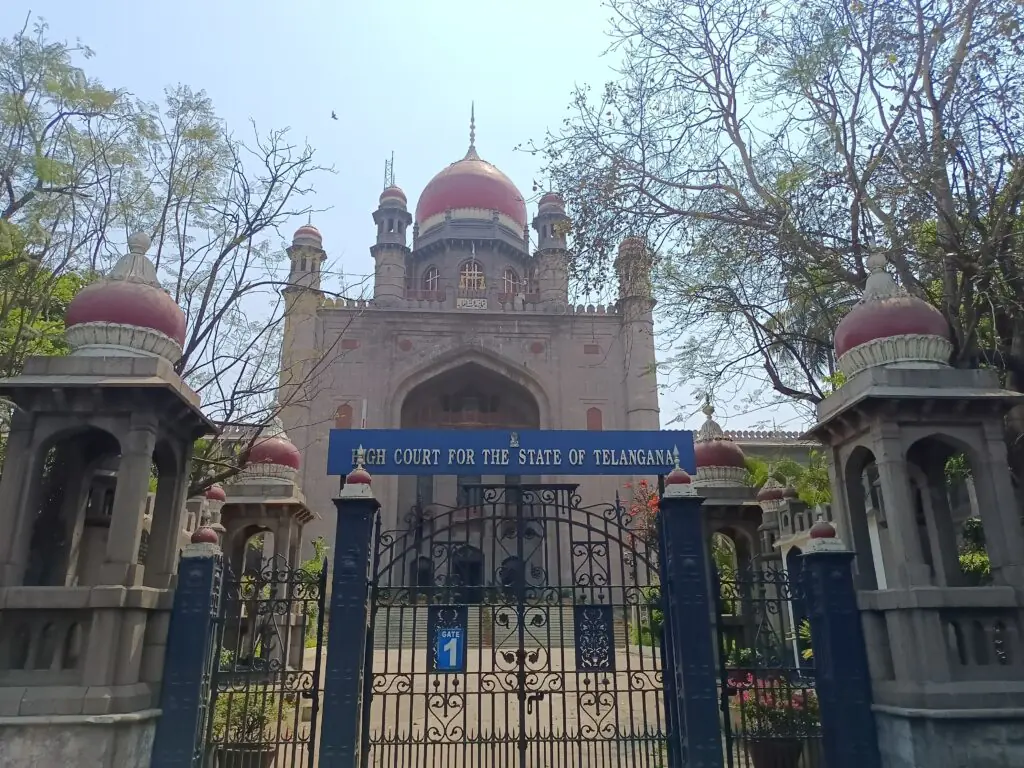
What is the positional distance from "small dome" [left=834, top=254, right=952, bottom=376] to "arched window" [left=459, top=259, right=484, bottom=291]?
21.7 m

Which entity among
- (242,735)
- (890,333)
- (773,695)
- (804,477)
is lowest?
(242,735)

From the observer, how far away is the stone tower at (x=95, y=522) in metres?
4.53

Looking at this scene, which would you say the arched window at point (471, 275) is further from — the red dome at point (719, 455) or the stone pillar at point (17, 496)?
the stone pillar at point (17, 496)

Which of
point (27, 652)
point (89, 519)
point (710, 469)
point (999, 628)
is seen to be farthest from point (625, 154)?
point (27, 652)

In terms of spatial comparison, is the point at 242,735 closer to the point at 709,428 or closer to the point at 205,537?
the point at 205,537

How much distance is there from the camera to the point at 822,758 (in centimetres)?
523

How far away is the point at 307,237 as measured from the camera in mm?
24094

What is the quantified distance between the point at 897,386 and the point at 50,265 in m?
8.54

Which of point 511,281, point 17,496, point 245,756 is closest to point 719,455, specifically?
point 245,756

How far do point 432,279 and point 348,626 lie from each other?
2412 cm

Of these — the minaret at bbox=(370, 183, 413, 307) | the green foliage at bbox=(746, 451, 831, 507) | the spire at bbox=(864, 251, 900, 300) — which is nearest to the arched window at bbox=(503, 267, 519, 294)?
the minaret at bbox=(370, 183, 413, 307)

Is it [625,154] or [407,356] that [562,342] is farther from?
[625,154]

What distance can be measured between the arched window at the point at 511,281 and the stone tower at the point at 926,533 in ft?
73.8

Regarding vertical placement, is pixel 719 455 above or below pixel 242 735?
above
